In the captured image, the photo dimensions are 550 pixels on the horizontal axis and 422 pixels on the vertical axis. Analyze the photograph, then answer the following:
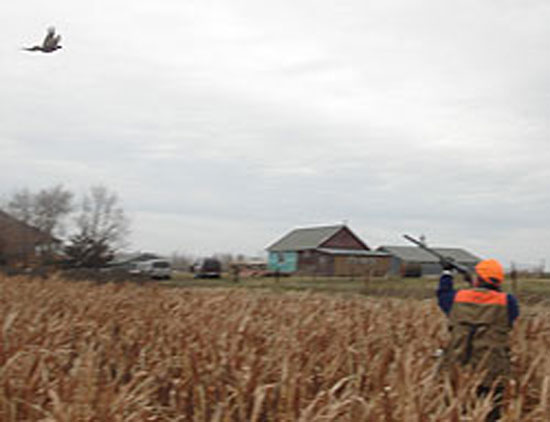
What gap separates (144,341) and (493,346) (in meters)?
3.24

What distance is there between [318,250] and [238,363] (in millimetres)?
52258

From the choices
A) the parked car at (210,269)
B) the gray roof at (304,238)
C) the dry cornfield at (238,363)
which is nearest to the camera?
the dry cornfield at (238,363)

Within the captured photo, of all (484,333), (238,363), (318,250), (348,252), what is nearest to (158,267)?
(318,250)

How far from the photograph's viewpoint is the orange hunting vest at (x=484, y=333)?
5320 millimetres

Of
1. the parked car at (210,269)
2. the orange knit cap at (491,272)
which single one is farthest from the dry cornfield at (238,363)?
the parked car at (210,269)

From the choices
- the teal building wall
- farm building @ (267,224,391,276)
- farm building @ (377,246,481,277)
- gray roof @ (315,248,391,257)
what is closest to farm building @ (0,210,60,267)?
farm building @ (267,224,391,276)

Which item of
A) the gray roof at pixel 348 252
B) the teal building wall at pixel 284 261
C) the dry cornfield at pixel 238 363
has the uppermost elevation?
the gray roof at pixel 348 252

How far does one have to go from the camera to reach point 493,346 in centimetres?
531

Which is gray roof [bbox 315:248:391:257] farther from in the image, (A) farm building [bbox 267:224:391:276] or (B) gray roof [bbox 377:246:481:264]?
(B) gray roof [bbox 377:246:481:264]

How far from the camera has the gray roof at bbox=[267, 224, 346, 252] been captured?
58594mm

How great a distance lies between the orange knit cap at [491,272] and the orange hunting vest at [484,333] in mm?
94

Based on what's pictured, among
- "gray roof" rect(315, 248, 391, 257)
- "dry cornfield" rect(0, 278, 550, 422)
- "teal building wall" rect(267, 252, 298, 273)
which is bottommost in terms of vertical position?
"dry cornfield" rect(0, 278, 550, 422)

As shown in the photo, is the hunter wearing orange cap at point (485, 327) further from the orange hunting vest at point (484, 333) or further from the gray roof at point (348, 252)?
the gray roof at point (348, 252)

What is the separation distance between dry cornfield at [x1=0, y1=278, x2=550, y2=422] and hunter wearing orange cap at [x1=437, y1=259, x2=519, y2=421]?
0.26 metres
